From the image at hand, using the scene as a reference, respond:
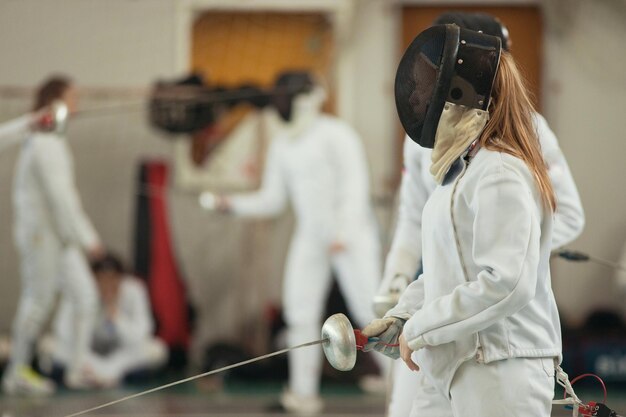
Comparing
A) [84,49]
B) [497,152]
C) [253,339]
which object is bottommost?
[253,339]

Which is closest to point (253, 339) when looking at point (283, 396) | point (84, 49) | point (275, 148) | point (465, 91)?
point (283, 396)

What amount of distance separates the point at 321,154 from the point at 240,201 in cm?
45

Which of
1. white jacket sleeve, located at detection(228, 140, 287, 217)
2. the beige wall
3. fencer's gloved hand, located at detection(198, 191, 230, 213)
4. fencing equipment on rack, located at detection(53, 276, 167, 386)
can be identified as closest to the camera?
fencer's gloved hand, located at detection(198, 191, 230, 213)

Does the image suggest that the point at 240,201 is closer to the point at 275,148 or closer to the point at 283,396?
the point at 275,148

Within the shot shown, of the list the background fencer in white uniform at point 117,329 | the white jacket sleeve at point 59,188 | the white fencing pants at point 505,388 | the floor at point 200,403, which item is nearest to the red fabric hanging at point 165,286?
the background fencer in white uniform at point 117,329

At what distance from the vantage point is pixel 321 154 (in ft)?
16.6

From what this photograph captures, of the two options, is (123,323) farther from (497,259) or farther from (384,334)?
(497,259)

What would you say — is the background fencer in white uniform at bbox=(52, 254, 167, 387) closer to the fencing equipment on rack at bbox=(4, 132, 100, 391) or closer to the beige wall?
the fencing equipment on rack at bbox=(4, 132, 100, 391)

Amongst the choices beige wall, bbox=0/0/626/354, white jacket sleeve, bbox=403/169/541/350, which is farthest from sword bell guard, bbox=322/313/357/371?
beige wall, bbox=0/0/626/354

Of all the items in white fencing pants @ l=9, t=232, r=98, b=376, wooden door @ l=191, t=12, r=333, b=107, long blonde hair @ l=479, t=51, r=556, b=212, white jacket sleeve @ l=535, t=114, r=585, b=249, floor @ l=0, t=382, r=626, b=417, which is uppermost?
long blonde hair @ l=479, t=51, r=556, b=212

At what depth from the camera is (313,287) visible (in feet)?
16.4

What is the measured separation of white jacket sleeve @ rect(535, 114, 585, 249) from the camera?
247cm

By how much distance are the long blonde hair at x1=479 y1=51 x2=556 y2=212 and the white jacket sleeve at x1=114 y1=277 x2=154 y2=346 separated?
13.7 ft

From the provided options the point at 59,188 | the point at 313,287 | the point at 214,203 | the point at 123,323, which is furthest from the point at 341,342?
the point at 123,323
